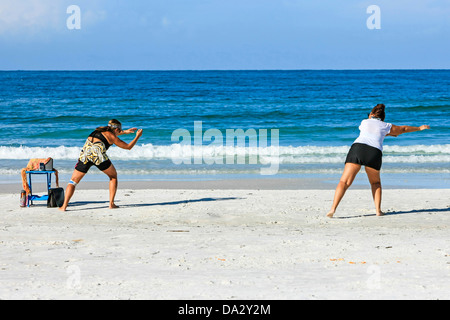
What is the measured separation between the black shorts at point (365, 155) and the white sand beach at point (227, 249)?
2.57 feet

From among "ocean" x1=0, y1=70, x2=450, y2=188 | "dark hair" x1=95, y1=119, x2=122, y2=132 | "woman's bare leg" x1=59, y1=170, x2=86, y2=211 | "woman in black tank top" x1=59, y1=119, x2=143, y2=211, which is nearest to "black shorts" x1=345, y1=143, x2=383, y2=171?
"woman in black tank top" x1=59, y1=119, x2=143, y2=211

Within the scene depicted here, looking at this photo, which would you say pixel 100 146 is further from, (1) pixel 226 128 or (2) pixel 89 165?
(1) pixel 226 128

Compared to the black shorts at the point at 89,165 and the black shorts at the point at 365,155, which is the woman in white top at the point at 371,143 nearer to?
the black shorts at the point at 365,155

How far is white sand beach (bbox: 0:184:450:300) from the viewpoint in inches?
Result: 186

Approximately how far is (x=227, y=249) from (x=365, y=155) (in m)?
2.46

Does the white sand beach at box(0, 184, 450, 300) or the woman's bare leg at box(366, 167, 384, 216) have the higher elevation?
the woman's bare leg at box(366, 167, 384, 216)

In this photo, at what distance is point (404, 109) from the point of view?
33656 mm

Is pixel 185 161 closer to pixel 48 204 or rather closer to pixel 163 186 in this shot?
pixel 163 186

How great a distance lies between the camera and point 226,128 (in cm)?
2680

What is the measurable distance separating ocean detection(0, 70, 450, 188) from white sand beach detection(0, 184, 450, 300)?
397 cm

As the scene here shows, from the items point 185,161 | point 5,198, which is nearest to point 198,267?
point 5,198

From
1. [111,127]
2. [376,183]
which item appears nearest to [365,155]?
[376,183]

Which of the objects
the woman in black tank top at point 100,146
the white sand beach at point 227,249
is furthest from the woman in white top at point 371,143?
the woman in black tank top at point 100,146

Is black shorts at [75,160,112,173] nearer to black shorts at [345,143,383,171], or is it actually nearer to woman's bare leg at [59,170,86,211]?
woman's bare leg at [59,170,86,211]
